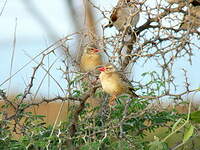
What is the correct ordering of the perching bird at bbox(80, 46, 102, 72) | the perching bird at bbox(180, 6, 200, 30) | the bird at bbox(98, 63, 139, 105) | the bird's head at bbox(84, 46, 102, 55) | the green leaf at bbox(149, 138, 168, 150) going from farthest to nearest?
the perching bird at bbox(80, 46, 102, 72) → the bird's head at bbox(84, 46, 102, 55) → the perching bird at bbox(180, 6, 200, 30) → the bird at bbox(98, 63, 139, 105) → the green leaf at bbox(149, 138, 168, 150)

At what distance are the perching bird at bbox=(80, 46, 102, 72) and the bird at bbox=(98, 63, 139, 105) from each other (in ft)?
2.96

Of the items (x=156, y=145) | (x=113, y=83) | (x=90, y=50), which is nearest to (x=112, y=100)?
(x=113, y=83)

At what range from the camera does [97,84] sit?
13.7 feet

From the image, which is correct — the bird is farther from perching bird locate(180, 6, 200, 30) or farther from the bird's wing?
perching bird locate(180, 6, 200, 30)

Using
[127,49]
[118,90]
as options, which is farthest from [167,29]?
[118,90]

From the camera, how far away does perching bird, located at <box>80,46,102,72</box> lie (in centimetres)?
516

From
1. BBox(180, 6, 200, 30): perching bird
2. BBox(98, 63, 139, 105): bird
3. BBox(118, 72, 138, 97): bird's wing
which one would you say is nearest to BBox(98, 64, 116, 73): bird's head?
BBox(98, 63, 139, 105): bird

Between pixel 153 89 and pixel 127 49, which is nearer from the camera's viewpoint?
pixel 153 89

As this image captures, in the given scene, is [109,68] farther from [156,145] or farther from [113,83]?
[156,145]

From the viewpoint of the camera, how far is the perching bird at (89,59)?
5.16 m

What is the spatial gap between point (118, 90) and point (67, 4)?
211 cm

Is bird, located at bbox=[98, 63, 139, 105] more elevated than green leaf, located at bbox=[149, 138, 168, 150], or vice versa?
bird, located at bbox=[98, 63, 139, 105]

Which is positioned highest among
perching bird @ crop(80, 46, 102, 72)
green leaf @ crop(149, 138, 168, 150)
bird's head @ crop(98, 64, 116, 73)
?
perching bird @ crop(80, 46, 102, 72)

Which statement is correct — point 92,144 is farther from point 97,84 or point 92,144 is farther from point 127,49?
point 127,49
